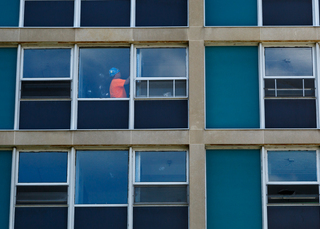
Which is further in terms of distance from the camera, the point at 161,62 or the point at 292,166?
the point at 161,62

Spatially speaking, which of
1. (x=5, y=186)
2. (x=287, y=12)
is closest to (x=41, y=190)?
(x=5, y=186)

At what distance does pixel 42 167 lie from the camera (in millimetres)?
14500

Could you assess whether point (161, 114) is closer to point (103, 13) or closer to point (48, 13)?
point (103, 13)

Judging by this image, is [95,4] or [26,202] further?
[95,4]

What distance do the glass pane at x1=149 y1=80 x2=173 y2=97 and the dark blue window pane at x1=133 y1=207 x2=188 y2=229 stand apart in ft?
10.0

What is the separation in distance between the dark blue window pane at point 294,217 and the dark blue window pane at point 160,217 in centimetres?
227

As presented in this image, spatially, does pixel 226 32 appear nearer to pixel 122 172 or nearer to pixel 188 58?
pixel 188 58

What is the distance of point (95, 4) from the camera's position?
1531 cm

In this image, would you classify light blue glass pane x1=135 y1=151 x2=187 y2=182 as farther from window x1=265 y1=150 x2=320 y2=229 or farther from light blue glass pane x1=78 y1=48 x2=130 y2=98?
window x1=265 y1=150 x2=320 y2=229

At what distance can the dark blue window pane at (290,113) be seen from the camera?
1446 cm

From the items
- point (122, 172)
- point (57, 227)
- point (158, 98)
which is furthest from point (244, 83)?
point (57, 227)

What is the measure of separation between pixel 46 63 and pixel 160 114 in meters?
3.49

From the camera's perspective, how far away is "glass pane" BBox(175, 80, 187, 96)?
Result: 14781 mm

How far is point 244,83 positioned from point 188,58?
167 centimetres
